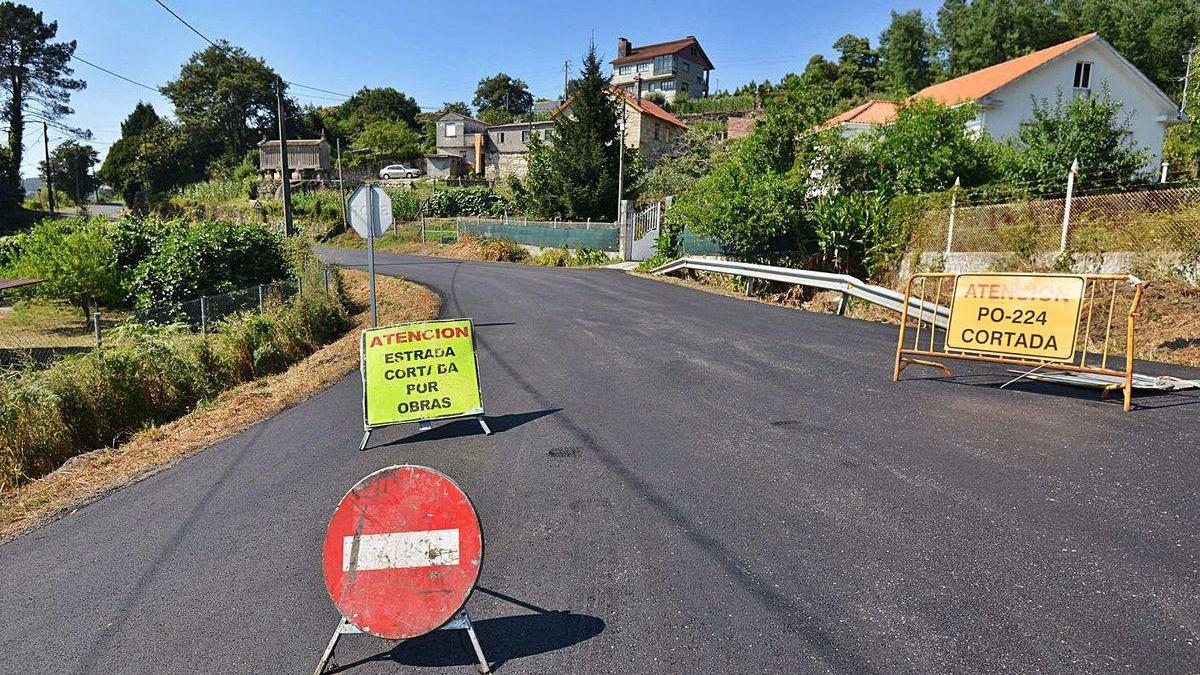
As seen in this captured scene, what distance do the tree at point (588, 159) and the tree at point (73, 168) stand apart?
7793 centimetres

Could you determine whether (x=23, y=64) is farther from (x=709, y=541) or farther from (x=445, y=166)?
(x=709, y=541)

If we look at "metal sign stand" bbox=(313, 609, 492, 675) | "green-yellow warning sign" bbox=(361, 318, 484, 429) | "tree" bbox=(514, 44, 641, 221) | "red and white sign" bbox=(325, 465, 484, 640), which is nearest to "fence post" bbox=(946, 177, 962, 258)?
"green-yellow warning sign" bbox=(361, 318, 484, 429)

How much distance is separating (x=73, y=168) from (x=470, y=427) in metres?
109

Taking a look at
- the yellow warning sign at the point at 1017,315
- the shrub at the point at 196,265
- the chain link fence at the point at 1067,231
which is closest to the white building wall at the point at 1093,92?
the chain link fence at the point at 1067,231

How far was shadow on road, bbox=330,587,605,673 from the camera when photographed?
3.36 metres

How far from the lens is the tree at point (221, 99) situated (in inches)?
3250

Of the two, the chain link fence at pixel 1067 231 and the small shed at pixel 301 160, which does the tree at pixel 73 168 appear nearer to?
the small shed at pixel 301 160

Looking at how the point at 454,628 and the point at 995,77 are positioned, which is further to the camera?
the point at 995,77

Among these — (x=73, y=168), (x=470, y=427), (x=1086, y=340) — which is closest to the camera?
(x=1086, y=340)

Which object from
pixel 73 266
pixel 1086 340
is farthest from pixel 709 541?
pixel 73 266

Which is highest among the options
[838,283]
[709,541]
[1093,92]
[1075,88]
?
[1075,88]

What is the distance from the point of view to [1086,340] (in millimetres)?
6941

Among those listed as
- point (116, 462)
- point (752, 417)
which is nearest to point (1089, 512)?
point (752, 417)

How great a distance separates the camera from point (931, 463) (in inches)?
216
